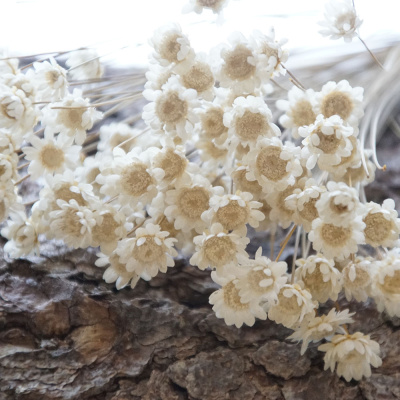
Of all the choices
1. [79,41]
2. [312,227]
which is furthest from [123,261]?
[79,41]

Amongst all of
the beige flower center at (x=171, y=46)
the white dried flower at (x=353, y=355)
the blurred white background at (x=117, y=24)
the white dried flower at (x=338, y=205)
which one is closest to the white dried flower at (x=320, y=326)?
the white dried flower at (x=353, y=355)

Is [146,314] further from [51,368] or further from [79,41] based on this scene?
[79,41]

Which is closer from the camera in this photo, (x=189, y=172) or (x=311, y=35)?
(x=189, y=172)

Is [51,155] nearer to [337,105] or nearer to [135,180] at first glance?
[135,180]

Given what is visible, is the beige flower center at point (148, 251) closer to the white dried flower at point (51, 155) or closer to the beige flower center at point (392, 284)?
the white dried flower at point (51, 155)

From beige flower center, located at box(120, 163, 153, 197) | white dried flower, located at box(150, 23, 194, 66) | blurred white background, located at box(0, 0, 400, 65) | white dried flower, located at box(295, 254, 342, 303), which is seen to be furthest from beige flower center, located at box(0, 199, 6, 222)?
blurred white background, located at box(0, 0, 400, 65)

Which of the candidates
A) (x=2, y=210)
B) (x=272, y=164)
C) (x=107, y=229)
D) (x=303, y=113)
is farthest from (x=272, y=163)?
(x=2, y=210)
